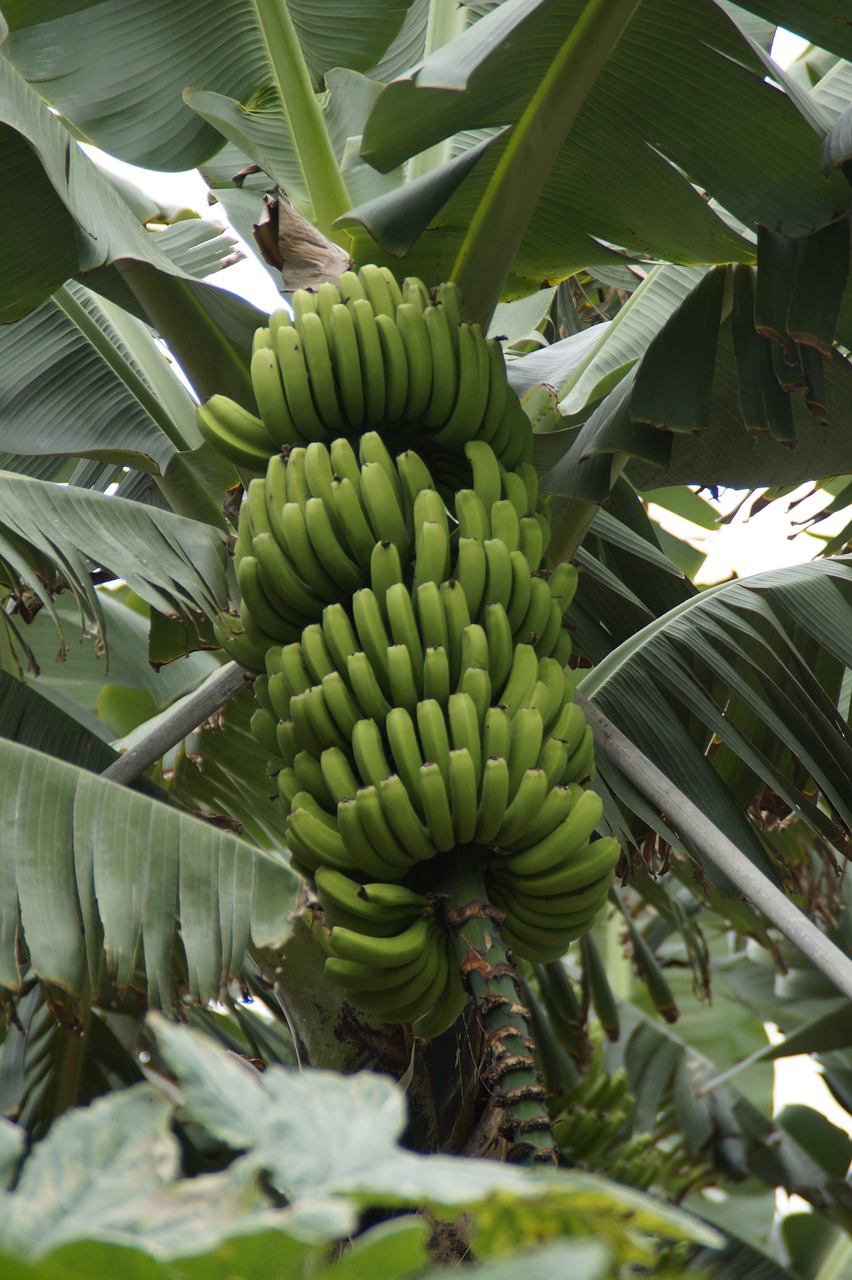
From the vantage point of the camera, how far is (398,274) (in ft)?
6.53

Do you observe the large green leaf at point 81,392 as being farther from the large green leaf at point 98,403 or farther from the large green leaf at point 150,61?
the large green leaf at point 150,61

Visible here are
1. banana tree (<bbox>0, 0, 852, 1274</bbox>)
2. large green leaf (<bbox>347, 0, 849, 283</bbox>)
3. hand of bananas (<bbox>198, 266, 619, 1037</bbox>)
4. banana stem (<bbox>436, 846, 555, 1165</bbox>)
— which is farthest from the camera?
large green leaf (<bbox>347, 0, 849, 283</bbox>)

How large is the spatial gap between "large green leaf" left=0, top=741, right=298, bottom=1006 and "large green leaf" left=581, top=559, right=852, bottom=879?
72 centimetres

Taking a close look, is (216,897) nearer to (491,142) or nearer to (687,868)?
(491,142)

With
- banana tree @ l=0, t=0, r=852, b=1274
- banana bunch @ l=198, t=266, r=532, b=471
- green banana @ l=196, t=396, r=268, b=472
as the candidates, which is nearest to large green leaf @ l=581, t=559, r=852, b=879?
banana tree @ l=0, t=0, r=852, b=1274

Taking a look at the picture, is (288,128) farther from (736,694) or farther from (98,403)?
(736,694)

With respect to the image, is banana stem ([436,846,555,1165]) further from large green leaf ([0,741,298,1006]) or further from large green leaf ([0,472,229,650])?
large green leaf ([0,472,229,650])

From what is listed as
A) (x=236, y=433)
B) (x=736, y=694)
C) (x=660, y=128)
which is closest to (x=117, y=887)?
(x=236, y=433)

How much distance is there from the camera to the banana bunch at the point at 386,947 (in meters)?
1.34

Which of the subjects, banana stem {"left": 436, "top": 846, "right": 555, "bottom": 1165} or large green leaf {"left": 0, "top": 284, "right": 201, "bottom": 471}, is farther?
large green leaf {"left": 0, "top": 284, "right": 201, "bottom": 471}

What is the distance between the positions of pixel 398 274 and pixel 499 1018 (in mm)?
1296

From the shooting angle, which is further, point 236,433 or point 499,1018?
point 236,433

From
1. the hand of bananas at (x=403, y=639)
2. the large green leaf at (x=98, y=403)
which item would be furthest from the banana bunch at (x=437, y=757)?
the large green leaf at (x=98, y=403)

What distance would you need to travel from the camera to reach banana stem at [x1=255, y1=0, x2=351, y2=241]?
6.70 ft
